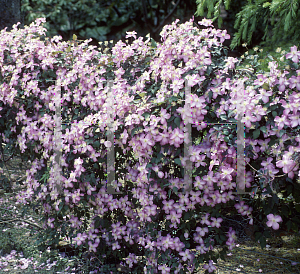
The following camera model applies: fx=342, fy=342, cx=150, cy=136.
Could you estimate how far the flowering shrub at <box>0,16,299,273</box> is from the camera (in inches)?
78.2

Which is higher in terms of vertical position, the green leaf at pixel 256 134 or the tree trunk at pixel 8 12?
the tree trunk at pixel 8 12

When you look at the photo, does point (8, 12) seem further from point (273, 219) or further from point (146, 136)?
point (273, 219)

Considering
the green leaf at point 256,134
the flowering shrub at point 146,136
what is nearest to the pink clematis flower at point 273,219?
the flowering shrub at point 146,136

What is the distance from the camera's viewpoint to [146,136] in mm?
2037

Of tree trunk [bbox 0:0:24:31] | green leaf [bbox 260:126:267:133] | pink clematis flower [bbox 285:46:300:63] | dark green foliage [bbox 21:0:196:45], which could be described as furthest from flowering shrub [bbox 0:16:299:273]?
dark green foliage [bbox 21:0:196:45]

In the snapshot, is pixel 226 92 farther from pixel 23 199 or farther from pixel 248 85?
pixel 23 199

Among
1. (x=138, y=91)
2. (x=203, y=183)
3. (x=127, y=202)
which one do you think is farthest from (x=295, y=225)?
(x=138, y=91)

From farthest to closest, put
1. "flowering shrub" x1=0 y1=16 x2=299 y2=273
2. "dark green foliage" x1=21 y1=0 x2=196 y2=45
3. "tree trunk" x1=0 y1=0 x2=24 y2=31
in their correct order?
"dark green foliage" x1=21 y1=0 x2=196 y2=45
"tree trunk" x1=0 y1=0 x2=24 y2=31
"flowering shrub" x1=0 y1=16 x2=299 y2=273

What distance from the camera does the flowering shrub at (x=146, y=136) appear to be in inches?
78.2

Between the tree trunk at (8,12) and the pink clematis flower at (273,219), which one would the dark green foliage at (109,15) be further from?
the pink clematis flower at (273,219)

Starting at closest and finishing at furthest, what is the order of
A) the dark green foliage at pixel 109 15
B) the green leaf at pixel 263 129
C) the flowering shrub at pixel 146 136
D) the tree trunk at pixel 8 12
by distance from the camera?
the green leaf at pixel 263 129 < the flowering shrub at pixel 146 136 < the tree trunk at pixel 8 12 < the dark green foliage at pixel 109 15

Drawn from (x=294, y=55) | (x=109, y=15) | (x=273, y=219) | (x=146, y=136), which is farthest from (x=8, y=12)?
(x=109, y=15)

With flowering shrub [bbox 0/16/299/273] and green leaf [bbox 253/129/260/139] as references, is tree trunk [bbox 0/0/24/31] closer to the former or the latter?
flowering shrub [bbox 0/16/299/273]

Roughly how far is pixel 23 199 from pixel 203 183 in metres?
1.83
